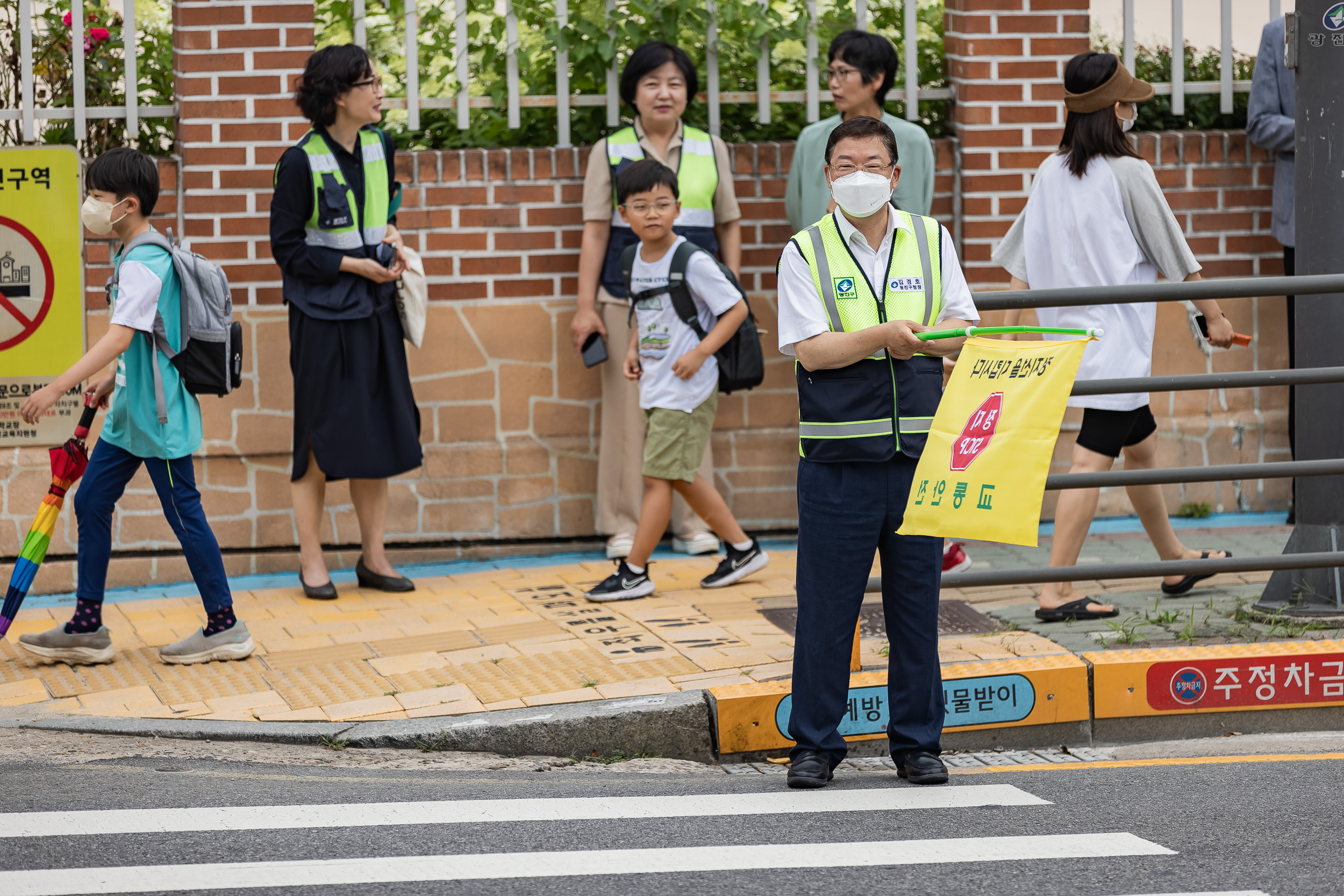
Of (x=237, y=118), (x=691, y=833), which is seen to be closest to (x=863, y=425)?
(x=691, y=833)

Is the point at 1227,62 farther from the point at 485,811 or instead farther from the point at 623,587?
the point at 485,811

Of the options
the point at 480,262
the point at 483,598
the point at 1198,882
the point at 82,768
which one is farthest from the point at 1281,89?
the point at 82,768

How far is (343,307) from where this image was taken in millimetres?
6891

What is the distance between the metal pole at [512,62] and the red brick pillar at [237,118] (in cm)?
92

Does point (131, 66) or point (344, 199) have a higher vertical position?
point (131, 66)

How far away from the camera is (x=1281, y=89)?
7.65 metres

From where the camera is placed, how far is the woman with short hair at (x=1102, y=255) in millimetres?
6125

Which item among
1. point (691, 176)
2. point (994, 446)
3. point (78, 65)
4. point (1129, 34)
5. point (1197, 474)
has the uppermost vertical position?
point (1129, 34)

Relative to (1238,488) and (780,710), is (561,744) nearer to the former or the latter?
(780,710)

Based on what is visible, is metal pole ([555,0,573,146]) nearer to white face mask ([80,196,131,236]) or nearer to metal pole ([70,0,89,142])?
metal pole ([70,0,89,142])

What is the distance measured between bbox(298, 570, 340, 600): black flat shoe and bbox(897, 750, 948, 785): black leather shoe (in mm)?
3174

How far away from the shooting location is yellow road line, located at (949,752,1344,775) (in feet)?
16.4

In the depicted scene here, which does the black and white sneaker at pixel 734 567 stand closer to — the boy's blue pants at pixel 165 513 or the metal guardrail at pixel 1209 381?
the metal guardrail at pixel 1209 381

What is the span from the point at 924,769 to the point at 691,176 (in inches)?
138
